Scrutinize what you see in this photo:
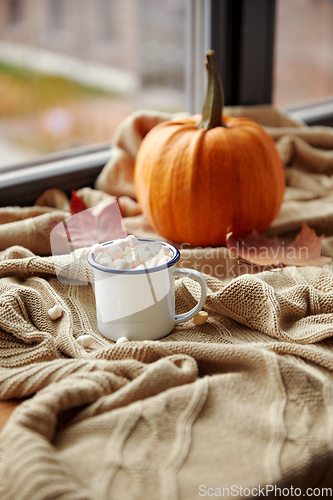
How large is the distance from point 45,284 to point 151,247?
189 mm

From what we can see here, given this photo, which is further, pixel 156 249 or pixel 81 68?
pixel 81 68

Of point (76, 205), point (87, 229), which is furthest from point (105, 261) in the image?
point (76, 205)

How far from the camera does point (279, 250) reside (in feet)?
3.00

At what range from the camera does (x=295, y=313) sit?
0.68 metres

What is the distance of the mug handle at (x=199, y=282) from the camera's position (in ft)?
2.13

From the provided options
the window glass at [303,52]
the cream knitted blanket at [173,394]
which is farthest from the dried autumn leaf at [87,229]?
the window glass at [303,52]

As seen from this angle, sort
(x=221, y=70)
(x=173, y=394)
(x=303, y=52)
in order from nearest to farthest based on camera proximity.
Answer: (x=173, y=394)
(x=221, y=70)
(x=303, y=52)

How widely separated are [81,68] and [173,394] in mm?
881

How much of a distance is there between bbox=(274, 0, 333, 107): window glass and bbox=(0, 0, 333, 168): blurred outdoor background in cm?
15

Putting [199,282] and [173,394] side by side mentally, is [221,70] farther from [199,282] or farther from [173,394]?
[173,394]

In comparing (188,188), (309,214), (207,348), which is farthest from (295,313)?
(309,214)

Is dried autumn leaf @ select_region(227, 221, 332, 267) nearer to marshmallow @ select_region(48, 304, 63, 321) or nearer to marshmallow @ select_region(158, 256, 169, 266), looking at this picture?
marshmallow @ select_region(158, 256, 169, 266)

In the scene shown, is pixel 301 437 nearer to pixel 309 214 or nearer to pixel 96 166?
pixel 309 214

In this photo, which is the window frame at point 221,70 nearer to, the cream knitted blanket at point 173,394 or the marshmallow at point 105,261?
the cream knitted blanket at point 173,394
